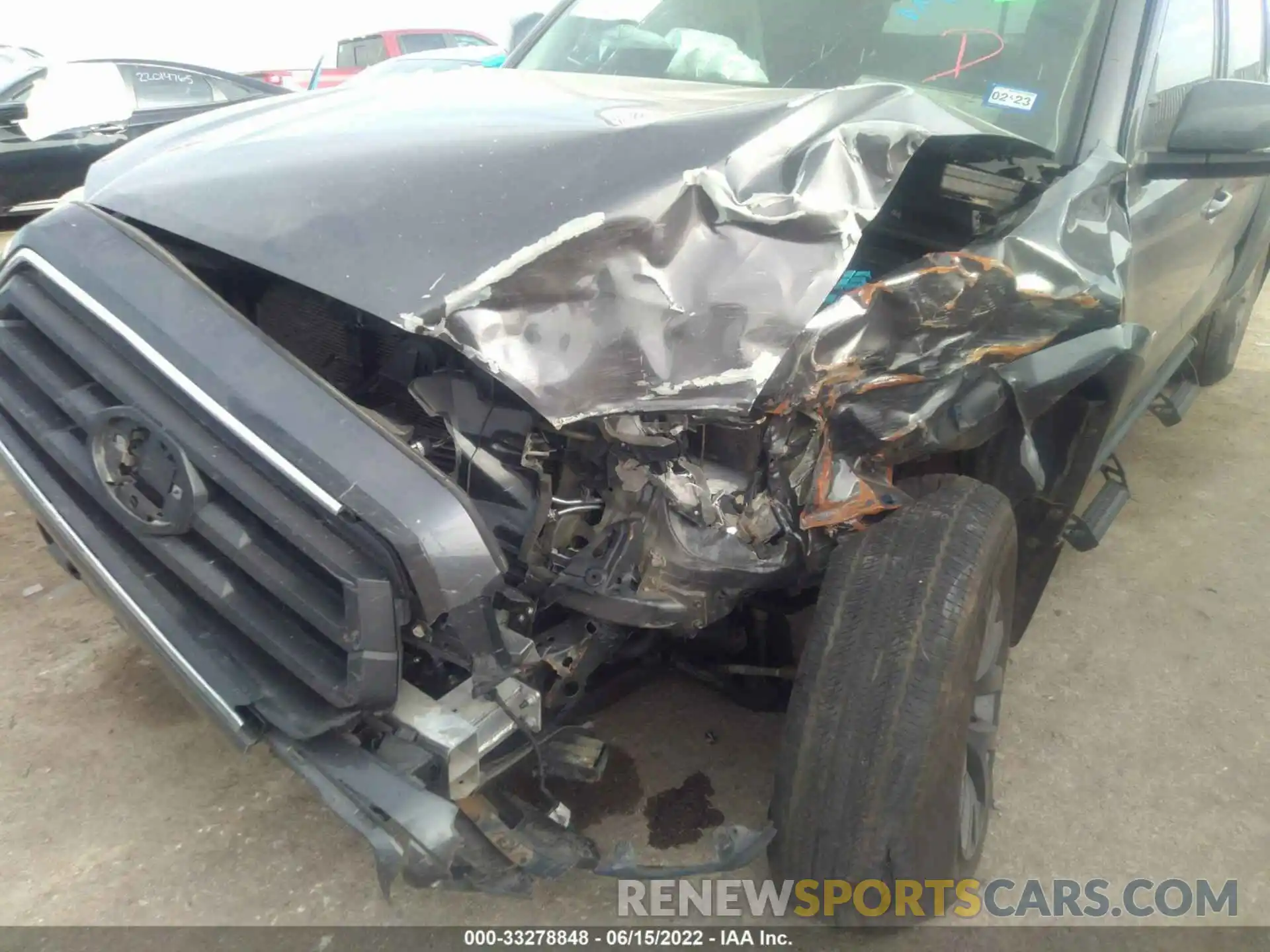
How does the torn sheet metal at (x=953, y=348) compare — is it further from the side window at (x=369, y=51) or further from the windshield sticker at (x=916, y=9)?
the side window at (x=369, y=51)

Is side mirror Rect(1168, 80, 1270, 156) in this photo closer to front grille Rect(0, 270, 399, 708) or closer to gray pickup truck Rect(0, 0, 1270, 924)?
gray pickup truck Rect(0, 0, 1270, 924)

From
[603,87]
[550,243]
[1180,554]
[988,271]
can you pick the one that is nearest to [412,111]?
[603,87]

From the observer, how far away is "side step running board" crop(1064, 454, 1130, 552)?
2.59 meters

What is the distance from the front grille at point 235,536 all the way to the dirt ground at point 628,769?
0.50m

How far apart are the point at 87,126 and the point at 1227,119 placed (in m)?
7.02

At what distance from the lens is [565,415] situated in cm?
150

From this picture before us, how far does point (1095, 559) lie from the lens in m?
3.49

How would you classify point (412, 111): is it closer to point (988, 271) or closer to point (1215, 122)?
point (988, 271)

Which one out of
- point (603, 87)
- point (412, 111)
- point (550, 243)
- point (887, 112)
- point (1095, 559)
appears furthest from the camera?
point (1095, 559)

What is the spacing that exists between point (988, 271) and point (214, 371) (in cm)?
146

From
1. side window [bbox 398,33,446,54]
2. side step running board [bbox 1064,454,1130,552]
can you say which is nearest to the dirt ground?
side step running board [bbox 1064,454,1130,552]

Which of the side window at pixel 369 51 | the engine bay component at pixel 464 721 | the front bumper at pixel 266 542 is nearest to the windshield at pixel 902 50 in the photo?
the front bumper at pixel 266 542

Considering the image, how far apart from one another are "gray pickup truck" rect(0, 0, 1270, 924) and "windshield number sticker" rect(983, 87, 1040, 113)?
57mm

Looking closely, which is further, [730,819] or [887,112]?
[730,819]
